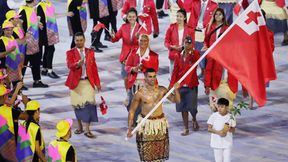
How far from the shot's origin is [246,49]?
13.9 meters

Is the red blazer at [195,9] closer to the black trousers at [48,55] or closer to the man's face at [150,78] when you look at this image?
the black trousers at [48,55]

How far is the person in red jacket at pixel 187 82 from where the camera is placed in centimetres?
1695

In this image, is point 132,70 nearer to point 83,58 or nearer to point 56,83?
point 83,58

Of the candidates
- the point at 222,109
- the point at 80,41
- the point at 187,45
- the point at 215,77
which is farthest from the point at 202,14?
the point at 222,109

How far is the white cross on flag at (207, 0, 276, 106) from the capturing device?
13.9 m

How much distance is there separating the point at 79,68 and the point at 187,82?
1803mm

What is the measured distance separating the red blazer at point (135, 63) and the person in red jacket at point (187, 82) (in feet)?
1.19

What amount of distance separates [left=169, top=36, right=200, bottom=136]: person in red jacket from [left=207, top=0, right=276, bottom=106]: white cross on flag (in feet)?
9.63

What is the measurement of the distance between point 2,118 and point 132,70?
3577mm

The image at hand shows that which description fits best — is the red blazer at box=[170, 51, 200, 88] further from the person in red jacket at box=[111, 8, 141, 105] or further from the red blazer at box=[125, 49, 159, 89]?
the person in red jacket at box=[111, 8, 141, 105]

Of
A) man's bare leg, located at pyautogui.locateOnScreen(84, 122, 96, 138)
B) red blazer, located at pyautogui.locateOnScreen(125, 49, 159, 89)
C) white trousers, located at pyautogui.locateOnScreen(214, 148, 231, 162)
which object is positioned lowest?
man's bare leg, located at pyautogui.locateOnScreen(84, 122, 96, 138)

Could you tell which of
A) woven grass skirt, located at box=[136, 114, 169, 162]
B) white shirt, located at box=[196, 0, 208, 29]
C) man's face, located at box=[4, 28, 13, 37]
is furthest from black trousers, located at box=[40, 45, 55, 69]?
woven grass skirt, located at box=[136, 114, 169, 162]

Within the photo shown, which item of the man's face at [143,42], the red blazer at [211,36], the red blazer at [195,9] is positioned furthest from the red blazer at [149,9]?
the man's face at [143,42]

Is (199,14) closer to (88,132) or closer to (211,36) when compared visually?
(211,36)
